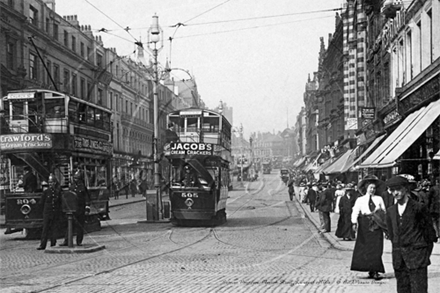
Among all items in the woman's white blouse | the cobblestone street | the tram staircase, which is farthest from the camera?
the tram staircase

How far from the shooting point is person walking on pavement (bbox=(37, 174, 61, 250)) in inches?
603

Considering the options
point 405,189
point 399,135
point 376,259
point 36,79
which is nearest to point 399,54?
point 399,135

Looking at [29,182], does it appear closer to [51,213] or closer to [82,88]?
[51,213]

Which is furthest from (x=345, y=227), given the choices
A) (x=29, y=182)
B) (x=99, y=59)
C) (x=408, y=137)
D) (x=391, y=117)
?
(x=99, y=59)

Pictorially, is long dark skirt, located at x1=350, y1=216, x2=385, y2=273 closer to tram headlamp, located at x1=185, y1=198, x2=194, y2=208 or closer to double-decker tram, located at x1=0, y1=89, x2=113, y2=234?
double-decker tram, located at x1=0, y1=89, x2=113, y2=234

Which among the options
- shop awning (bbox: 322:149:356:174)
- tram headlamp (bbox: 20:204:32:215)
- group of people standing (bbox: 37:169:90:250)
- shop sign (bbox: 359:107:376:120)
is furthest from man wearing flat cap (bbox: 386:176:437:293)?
shop awning (bbox: 322:149:356:174)

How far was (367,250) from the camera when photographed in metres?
9.90

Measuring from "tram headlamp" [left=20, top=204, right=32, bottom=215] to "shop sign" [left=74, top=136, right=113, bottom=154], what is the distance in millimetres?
2365

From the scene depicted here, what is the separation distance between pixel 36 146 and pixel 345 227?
892 cm

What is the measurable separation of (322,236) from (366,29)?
740 inches

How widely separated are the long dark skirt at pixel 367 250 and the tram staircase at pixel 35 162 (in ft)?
35.9

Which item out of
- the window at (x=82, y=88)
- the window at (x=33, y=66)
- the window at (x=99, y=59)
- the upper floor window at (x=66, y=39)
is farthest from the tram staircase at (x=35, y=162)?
the window at (x=99, y=59)

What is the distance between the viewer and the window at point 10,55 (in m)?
34.1

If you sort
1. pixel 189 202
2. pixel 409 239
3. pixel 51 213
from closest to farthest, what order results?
pixel 409 239, pixel 51 213, pixel 189 202
